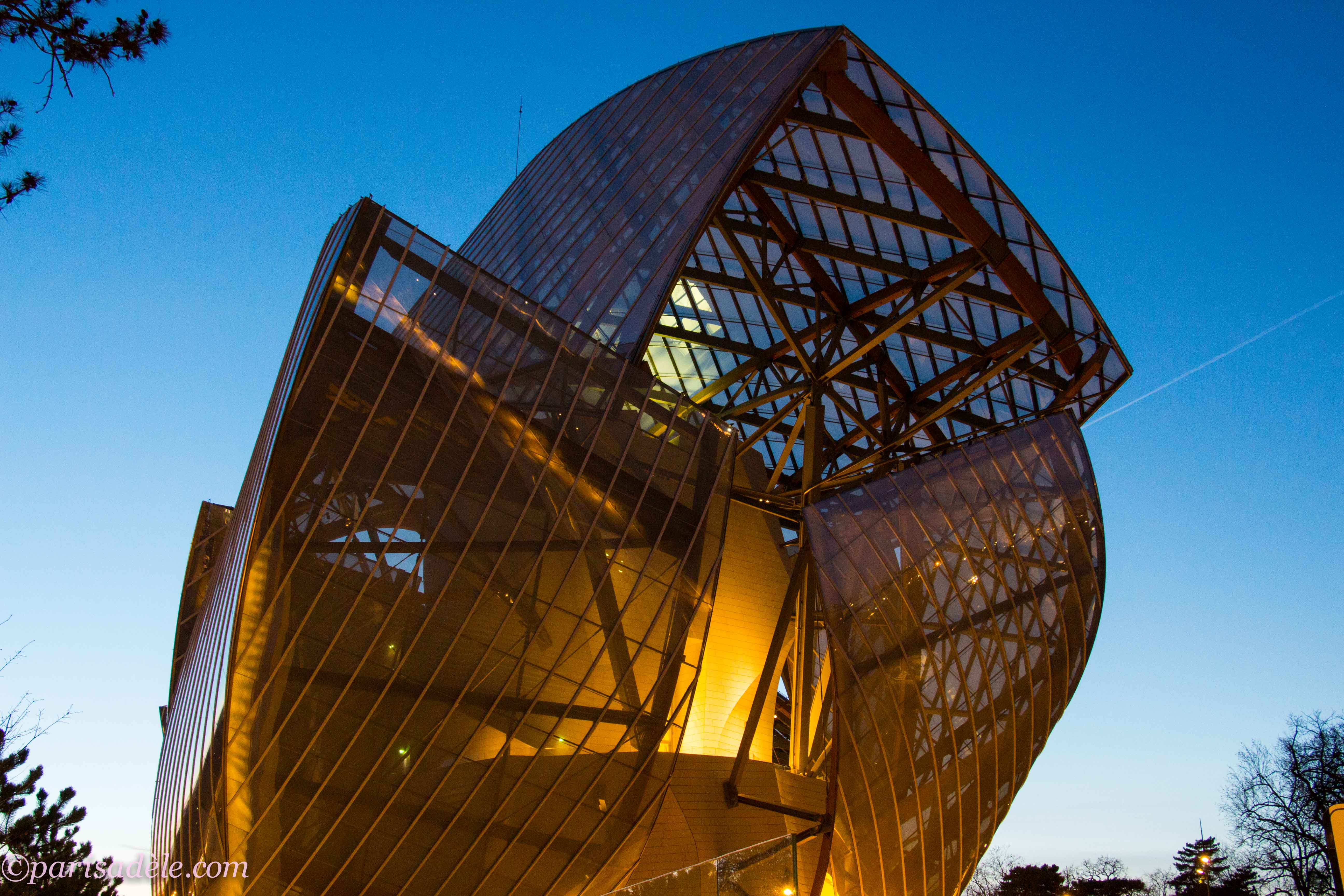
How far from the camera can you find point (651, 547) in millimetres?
18328

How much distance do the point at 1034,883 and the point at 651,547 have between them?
64.3 meters

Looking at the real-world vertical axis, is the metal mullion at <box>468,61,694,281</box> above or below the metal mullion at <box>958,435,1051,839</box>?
above

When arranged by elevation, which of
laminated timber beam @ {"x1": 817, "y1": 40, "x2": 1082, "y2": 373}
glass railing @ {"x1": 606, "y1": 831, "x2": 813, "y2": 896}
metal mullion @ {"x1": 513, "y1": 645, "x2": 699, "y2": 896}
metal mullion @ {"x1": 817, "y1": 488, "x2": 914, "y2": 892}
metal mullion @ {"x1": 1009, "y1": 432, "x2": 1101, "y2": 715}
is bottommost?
glass railing @ {"x1": 606, "y1": 831, "x2": 813, "y2": 896}

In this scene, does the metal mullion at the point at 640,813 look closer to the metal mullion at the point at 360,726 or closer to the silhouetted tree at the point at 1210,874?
the metal mullion at the point at 360,726

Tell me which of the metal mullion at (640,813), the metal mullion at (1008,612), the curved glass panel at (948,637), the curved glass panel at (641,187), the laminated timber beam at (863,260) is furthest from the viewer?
the laminated timber beam at (863,260)

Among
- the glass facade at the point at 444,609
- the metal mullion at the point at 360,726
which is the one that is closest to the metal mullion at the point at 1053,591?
the glass facade at the point at 444,609

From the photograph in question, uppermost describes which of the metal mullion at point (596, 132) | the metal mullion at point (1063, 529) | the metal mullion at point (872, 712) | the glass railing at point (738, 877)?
the metal mullion at point (596, 132)

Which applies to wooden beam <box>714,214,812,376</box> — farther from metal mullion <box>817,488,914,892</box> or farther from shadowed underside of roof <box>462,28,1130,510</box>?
metal mullion <box>817,488,914,892</box>

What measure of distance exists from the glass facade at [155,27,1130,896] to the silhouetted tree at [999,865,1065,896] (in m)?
48.8

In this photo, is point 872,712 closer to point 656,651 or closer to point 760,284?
point 656,651

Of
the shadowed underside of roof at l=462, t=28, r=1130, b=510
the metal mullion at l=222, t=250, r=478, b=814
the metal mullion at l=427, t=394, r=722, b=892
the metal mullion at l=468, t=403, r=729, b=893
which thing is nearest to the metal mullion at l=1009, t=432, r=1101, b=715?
the shadowed underside of roof at l=462, t=28, r=1130, b=510

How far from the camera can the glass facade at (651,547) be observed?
1584cm

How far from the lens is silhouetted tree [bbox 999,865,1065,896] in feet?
226

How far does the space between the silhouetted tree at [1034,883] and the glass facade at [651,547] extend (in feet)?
160
